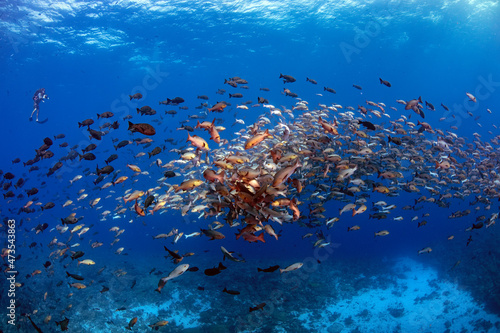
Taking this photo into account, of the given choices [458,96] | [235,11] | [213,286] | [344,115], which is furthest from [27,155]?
[458,96]

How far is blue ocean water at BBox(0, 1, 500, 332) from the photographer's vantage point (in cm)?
1286

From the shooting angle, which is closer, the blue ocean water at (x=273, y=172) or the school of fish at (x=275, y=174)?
the school of fish at (x=275, y=174)

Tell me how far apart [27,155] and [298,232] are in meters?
126

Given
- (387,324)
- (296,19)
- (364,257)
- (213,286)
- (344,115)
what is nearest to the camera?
(344,115)

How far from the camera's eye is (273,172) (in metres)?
7.16

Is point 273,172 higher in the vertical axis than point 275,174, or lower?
higher

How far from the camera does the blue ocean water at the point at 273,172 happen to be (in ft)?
42.2

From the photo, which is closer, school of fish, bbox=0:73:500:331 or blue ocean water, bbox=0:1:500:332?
school of fish, bbox=0:73:500:331

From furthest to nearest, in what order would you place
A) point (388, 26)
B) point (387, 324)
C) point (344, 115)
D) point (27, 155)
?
1. point (27, 155)
2. point (388, 26)
3. point (387, 324)
4. point (344, 115)

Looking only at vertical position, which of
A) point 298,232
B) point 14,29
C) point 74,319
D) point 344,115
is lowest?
point 74,319

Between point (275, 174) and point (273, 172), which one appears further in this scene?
point (273, 172)

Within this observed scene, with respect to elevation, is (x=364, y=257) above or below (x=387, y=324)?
above

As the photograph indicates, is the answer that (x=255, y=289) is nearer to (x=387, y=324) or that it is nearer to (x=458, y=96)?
(x=387, y=324)

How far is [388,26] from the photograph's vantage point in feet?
105
